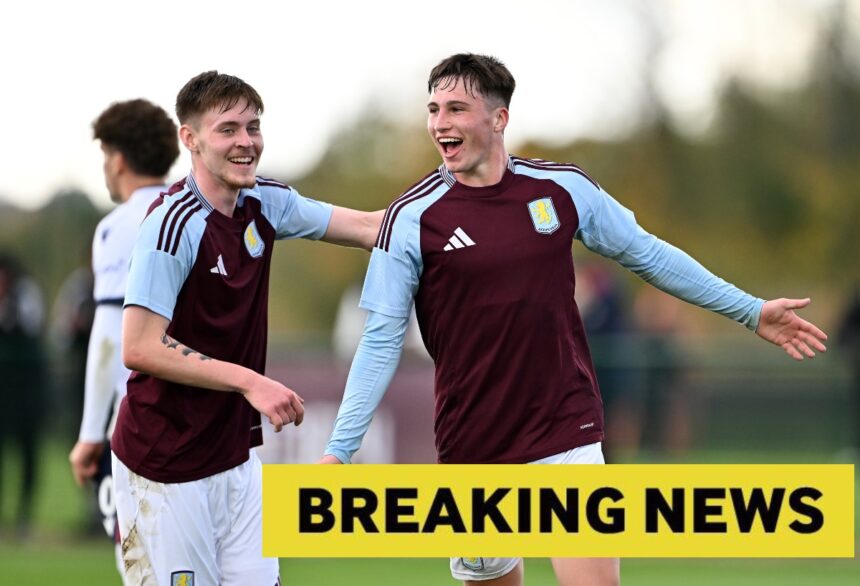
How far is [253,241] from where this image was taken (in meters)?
6.02

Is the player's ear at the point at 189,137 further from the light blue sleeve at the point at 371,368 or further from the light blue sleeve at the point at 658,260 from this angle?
the light blue sleeve at the point at 658,260

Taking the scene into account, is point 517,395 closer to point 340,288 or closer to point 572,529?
point 572,529

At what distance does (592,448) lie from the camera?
6.16 metres

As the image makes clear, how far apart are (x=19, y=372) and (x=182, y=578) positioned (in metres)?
8.67

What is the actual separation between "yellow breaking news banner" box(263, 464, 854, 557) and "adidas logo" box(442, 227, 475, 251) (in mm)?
948

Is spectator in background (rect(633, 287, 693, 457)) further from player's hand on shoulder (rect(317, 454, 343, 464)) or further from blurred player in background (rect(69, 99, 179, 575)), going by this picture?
player's hand on shoulder (rect(317, 454, 343, 464))

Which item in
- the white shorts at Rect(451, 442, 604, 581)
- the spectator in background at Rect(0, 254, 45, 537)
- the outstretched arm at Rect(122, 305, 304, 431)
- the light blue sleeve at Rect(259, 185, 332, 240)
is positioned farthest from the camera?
the spectator in background at Rect(0, 254, 45, 537)

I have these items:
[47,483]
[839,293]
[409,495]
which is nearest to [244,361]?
[409,495]

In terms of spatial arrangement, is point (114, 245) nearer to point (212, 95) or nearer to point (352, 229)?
point (352, 229)

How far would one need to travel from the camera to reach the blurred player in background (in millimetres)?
7031

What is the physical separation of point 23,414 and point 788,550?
960cm

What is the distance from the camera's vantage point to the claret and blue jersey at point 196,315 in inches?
225

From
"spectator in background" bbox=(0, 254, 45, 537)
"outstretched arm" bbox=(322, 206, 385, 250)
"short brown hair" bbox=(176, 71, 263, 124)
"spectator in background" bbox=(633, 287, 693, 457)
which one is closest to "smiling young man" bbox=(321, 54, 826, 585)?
"outstretched arm" bbox=(322, 206, 385, 250)

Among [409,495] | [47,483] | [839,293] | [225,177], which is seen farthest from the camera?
[839,293]
